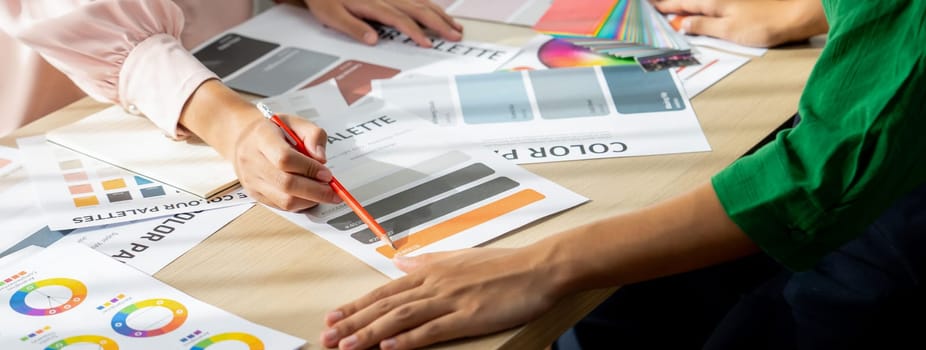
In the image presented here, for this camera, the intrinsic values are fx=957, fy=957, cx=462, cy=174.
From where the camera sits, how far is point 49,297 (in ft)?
Result: 2.94

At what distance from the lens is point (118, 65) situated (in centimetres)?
125

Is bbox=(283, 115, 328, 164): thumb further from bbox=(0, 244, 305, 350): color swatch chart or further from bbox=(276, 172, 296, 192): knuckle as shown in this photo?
bbox=(0, 244, 305, 350): color swatch chart

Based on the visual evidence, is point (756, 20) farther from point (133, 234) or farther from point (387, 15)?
point (133, 234)

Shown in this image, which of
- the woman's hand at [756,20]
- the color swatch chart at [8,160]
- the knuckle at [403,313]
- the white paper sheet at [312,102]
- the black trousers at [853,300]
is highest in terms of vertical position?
the color swatch chart at [8,160]

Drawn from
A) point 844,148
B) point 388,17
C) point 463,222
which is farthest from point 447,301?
point 388,17

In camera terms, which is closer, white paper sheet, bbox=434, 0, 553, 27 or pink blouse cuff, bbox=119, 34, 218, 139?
pink blouse cuff, bbox=119, 34, 218, 139

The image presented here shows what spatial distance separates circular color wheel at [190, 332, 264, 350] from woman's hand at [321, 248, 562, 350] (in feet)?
0.19

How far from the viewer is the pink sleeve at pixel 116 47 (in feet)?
3.98

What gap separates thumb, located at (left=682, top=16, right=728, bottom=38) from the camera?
1.34 m

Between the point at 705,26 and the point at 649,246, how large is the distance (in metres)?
0.57

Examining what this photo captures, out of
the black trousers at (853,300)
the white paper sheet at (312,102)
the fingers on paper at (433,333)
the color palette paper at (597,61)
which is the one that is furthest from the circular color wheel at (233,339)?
the black trousers at (853,300)

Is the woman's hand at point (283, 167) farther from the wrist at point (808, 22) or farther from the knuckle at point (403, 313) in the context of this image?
the wrist at point (808, 22)

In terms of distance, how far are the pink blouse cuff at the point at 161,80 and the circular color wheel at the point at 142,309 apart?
0.34m

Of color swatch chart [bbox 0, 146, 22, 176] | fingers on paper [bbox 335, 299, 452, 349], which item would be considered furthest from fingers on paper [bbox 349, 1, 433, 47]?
fingers on paper [bbox 335, 299, 452, 349]
